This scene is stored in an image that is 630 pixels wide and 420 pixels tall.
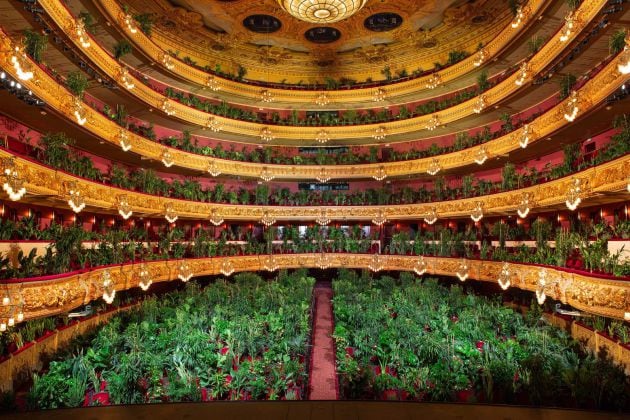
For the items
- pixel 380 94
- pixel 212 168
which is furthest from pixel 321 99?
pixel 212 168

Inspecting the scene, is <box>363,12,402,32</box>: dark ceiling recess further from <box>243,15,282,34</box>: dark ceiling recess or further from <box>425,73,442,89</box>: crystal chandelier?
<box>243,15,282,34</box>: dark ceiling recess

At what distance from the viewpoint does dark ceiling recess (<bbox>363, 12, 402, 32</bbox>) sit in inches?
1001

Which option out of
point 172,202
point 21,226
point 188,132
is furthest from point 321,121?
point 21,226

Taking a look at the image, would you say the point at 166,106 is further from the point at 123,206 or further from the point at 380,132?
the point at 380,132

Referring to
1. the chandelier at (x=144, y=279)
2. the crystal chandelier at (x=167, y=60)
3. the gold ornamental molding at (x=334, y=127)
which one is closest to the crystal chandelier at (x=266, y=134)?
the gold ornamental molding at (x=334, y=127)

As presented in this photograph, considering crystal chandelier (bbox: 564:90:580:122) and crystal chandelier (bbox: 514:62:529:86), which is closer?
crystal chandelier (bbox: 564:90:580:122)

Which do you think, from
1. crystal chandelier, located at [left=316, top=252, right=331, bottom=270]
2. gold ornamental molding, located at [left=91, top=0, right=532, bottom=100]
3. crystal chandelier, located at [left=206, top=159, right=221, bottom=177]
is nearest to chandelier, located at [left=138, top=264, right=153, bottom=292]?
crystal chandelier, located at [left=206, top=159, right=221, bottom=177]

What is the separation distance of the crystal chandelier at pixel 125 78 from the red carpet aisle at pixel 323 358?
14546 millimetres

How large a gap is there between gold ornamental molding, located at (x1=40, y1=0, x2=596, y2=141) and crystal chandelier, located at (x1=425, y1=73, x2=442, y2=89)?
6.45ft

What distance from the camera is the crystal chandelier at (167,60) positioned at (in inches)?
884

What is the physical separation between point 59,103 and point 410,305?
55.0 feet

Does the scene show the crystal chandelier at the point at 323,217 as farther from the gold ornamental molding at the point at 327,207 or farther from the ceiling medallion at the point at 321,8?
the ceiling medallion at the point at 321,8

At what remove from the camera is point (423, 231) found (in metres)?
30.7

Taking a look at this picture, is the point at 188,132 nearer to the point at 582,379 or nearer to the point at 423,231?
the point at 423,231
